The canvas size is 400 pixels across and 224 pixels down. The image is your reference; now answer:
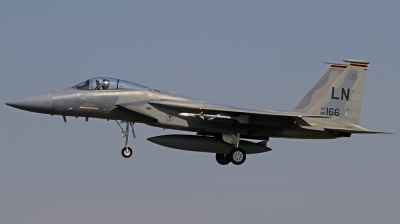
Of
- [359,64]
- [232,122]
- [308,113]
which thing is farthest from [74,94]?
[359,64]

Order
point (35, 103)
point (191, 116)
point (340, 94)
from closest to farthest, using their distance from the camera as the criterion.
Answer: point (35, 103), point (191, 116), point (340, 94)

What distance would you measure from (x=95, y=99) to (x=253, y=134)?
16.6ft

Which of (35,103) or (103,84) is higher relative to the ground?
(103,84)

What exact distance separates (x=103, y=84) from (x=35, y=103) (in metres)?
2.09

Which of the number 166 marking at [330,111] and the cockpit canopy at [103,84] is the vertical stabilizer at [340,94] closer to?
the number 166 marking at [330,111]

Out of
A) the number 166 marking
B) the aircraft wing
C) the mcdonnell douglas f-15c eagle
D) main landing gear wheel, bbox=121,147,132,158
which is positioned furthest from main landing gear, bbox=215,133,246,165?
the number 166 marking

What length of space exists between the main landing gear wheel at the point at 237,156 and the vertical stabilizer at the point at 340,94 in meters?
2.80

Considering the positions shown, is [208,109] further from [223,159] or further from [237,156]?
[223,159]

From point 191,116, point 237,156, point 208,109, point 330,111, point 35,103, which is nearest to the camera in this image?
point 35,103

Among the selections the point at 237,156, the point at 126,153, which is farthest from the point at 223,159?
the point at 126,153

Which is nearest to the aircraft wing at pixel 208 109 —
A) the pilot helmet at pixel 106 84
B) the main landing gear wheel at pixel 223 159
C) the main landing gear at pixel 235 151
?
the main landing gear at pixel 235 151

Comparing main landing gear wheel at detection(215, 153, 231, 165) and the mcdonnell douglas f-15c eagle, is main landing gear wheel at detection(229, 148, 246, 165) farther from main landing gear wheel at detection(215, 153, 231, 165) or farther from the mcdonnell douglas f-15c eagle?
main landing gear wheel at detection(215, 153, 231, 165)

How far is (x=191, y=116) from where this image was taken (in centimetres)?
2416

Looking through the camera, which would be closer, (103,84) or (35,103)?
(35,103)
